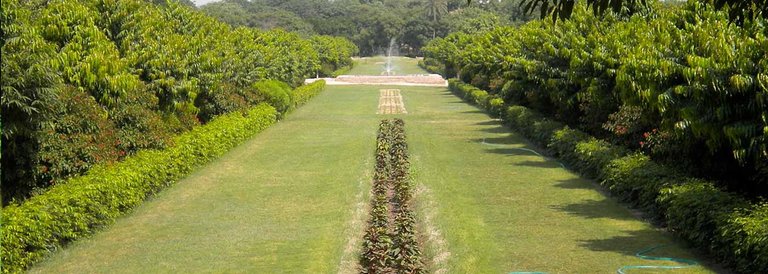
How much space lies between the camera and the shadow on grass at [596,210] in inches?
583

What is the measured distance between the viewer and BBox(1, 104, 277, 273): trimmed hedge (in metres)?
11.1

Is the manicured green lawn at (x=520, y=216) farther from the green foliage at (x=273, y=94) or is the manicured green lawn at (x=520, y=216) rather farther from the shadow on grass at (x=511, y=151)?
the green foliage at (x=273, y=94)

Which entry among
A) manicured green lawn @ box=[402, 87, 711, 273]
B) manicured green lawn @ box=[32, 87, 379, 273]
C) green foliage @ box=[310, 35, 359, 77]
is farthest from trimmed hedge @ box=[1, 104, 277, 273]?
green foliage @ box=[310, 35, 359, 77]

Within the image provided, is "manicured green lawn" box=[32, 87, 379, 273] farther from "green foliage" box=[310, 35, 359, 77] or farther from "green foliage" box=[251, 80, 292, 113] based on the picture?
"green foliage" box=[310, 35, 359, 77]

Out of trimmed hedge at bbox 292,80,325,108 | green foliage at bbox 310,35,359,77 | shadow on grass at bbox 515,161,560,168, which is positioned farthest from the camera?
green foliage at bbox 310,35,359,77

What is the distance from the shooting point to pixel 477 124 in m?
34.7

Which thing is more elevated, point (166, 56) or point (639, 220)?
point (166, 56)

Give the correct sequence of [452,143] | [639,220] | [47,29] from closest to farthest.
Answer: [639,220] < [47,29] < [452,143]

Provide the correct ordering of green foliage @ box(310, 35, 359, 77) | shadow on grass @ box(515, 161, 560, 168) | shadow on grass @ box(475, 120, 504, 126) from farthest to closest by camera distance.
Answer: green foliage @ box(310, 35, 359, 77) → shadow on grass @ box(475, 120, 504, 126) → shadow on grass @ box(515, 161, 560, 168)

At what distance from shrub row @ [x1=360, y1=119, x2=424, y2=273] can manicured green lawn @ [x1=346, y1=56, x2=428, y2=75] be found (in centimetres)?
7289

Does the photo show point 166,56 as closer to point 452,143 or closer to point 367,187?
point 367,187

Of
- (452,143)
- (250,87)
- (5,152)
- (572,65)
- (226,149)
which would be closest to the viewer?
(5,152)

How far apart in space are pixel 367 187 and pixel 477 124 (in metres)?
16.5

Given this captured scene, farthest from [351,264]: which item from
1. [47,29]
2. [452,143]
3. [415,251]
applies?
[452,143]
